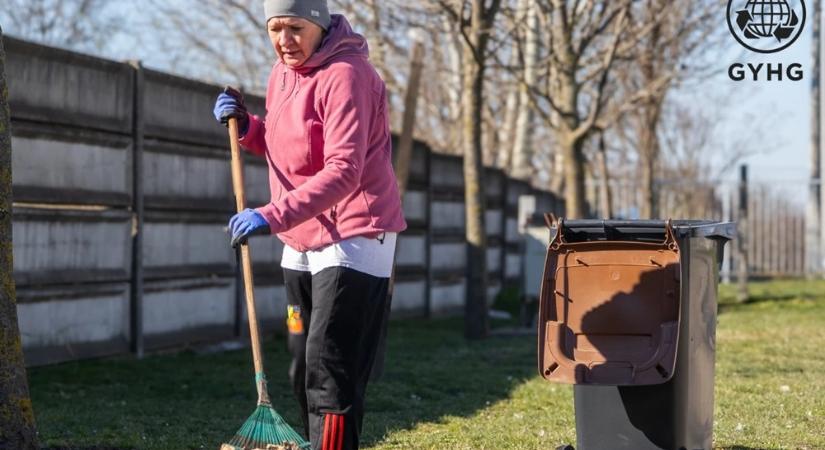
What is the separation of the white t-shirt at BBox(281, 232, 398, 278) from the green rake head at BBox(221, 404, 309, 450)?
57 cm

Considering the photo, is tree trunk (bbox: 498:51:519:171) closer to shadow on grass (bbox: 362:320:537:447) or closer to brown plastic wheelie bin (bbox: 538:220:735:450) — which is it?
shadow on grass (bbox: 362:320:537:447)

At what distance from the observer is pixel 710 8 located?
1706 centimetres

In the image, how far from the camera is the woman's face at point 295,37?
4895 millimetres

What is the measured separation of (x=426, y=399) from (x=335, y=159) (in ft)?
14.7

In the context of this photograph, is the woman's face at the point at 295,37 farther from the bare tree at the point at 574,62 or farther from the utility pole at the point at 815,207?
the utility pole at the point at 815,207

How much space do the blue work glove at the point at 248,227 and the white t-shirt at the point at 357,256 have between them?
28cm

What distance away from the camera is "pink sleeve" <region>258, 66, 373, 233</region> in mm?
4695

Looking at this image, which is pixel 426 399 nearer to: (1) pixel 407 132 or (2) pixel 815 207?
(1) pixel 407 132

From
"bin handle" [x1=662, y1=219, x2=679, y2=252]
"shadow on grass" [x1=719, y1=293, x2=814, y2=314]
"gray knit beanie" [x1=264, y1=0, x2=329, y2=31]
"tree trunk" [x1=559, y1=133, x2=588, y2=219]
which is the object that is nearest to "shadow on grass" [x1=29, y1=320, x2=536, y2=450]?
"bin handle" [x1=662, y1=219, x2=679, y2=252]

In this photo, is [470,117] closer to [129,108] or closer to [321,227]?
[129,108]

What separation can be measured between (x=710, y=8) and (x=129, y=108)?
30.2 feet

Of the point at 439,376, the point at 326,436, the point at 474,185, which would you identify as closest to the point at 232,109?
the point at 326,436

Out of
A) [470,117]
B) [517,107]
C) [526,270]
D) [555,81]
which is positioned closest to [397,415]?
[470,117]

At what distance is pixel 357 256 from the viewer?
487 centimetres
